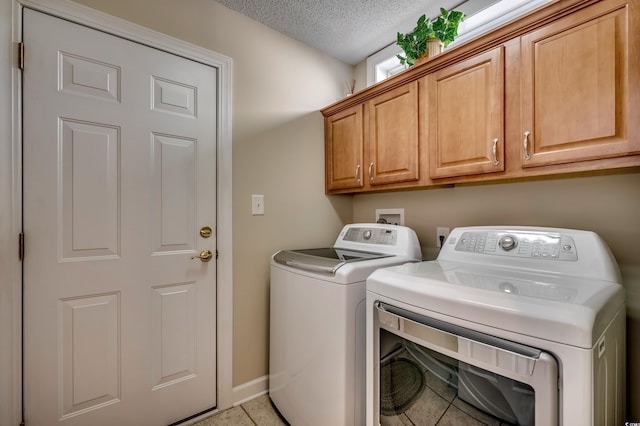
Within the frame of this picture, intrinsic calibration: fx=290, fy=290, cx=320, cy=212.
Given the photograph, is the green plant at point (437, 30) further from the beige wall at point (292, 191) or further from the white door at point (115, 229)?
the white door at point (115, 229)

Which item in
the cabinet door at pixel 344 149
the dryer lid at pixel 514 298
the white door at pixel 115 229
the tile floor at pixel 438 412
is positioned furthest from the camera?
the cabinet door at pixel 344 149

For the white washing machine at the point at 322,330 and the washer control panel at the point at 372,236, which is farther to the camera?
the washer control panel at the point at 372,236

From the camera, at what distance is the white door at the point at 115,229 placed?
123 cm

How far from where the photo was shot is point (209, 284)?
1.65 m

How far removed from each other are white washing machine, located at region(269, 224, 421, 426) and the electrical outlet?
0.19 meters

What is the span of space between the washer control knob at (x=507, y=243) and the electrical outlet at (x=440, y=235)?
18.3 inches

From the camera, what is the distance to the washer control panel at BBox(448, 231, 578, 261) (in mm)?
1124

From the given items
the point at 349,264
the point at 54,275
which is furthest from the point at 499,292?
the point at 54,275

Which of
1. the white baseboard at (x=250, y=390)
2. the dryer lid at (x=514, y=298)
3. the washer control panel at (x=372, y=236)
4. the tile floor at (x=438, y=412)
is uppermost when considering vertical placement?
the washer control panel at (x=372, y=236)

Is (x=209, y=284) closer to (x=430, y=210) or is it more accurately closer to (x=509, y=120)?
(x=430, y=210)

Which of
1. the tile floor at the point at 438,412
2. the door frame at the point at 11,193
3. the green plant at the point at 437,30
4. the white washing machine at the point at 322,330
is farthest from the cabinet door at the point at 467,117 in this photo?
the door frame at the point at 11,193

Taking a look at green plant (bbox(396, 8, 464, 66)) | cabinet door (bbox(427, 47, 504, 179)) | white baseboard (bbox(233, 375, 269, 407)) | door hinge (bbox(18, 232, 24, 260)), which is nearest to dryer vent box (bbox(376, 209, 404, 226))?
cabinet door (bbox(427, 47, 504, 179))

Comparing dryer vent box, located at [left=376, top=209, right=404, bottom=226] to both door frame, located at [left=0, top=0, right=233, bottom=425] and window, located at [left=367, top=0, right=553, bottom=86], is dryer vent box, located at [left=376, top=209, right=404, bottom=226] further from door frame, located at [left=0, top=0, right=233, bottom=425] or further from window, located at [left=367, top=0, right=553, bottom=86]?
door frame, located at [left=0, top=0, right=233, bottom=425]

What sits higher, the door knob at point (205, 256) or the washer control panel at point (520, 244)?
the washer control panel at point (520, 244)
